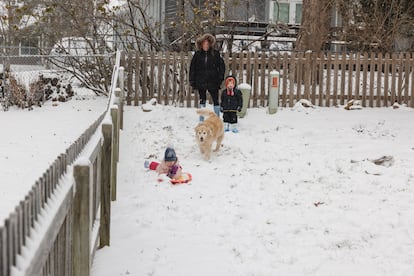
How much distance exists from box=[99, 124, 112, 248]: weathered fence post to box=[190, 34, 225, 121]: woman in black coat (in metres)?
6.98

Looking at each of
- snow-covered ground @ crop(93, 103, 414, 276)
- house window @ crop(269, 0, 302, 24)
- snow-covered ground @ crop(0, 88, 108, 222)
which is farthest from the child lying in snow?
house window @ crop(269, 0, 302, 24)

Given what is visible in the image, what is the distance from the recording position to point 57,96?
14781 millimetres

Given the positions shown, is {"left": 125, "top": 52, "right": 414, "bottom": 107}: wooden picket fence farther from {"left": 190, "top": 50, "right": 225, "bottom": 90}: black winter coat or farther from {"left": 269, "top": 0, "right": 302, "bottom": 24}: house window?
{"left": 269, "top": 0, "right": 302, "bottom": 24}: house window

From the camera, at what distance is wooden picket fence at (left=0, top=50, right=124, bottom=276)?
1.64 meters

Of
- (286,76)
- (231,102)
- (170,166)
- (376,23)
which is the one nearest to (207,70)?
(231,102)

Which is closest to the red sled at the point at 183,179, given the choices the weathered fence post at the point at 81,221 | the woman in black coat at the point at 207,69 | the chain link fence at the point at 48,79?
the weathered fence post at the point at 81,221

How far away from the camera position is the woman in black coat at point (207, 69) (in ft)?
37.5

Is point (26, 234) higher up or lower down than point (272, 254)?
higher up

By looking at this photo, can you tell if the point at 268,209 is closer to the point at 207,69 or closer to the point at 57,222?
the point at 57,222

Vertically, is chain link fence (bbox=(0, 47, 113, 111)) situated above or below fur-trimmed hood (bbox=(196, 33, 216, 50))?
below

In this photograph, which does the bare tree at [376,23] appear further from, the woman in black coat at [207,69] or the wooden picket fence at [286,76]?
the woman in black coat at [207,69]

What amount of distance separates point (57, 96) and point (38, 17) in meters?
2.15

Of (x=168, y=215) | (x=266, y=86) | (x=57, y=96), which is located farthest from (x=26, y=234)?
(x=57, y=96)

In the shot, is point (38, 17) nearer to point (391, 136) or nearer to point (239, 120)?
point (239, 120)
